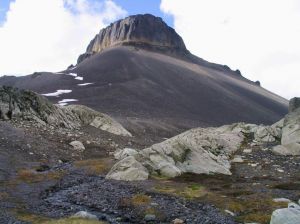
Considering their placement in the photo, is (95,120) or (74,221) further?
(95,120)

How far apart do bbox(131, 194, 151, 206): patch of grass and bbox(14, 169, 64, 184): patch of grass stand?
14582mm

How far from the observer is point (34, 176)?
53906 mm

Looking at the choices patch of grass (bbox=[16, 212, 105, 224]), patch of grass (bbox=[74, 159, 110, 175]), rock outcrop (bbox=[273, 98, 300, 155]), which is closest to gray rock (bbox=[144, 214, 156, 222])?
patch of grass (bbox=[16, 212, 105, 224])

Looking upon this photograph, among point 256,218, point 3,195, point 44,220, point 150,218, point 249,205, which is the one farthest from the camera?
point 3,195

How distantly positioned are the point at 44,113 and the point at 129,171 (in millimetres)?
45848

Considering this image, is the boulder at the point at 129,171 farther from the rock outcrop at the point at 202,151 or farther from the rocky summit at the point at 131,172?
the rocky summit at the point at 131,172

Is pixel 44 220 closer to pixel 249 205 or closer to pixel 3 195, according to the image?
pixel 3 195

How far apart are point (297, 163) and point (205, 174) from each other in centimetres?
1725

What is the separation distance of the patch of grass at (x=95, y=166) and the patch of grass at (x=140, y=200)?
14786 mm

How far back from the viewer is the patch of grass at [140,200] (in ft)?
135

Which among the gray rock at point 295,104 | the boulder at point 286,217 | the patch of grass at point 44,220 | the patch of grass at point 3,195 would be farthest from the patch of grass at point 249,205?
the gray rock at point 295,104

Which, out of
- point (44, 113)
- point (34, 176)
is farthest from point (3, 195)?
point (44, 113)

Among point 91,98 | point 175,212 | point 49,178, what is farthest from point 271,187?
point 91,98

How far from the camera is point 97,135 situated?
93.4 m
